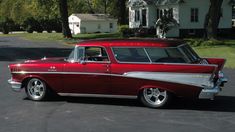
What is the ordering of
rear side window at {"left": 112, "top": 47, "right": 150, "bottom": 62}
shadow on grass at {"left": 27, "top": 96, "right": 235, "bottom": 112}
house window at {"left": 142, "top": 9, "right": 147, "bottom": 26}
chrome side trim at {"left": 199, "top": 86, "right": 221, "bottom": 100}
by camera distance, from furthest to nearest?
house window at {"left": 142, "top": 9, "right": 147, "bottom": 26}, rear side window at {"left": 112, "top": 47, "right": 150, "bottom": 62}, shadow on grass at {"left": 27, "top": 96, "right": 235, "bottom": 112}, chrome side trim at {"left": 199, "top": 86, "right": 221, "bottom": 100}

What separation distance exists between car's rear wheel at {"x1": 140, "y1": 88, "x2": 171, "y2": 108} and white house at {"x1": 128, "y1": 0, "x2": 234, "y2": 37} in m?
36.6

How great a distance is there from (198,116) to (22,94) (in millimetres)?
5072

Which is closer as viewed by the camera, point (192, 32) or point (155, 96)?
point (155, 96)

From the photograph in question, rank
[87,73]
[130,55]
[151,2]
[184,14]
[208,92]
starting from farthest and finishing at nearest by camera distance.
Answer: [151,2] → [184,14] → [87,73] → [130,55] → [208,92]

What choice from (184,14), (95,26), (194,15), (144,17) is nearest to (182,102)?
(184,14)

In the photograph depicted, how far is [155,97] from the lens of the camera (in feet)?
34.1

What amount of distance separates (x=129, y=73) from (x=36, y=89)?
7.89 feet

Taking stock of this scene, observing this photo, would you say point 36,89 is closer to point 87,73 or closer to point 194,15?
point 87,73

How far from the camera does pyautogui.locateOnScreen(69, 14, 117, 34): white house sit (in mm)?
77375

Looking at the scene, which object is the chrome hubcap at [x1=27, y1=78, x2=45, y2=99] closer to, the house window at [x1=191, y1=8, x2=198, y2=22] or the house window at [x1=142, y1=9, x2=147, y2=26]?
the house window at [x1=191, y1=8, x2=198, y2=22]

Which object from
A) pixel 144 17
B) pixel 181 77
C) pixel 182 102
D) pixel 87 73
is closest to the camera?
pixel 181 77

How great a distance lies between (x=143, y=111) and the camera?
33.1 feet

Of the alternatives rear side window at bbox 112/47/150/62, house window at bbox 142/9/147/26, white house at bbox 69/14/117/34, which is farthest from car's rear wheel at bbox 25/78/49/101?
white house at bbox 69/14/117/34

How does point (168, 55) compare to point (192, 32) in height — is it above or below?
above
